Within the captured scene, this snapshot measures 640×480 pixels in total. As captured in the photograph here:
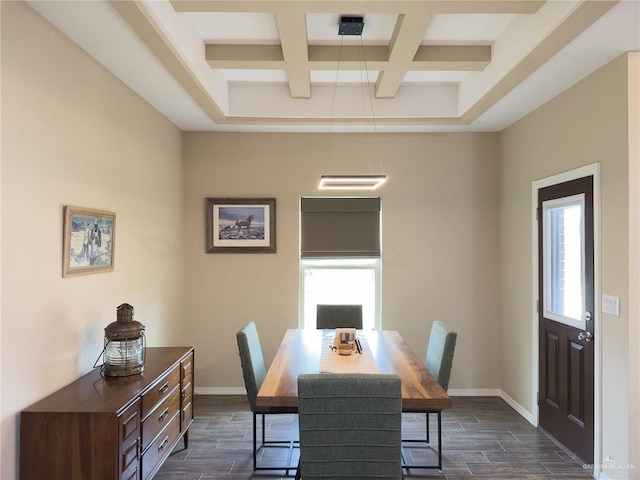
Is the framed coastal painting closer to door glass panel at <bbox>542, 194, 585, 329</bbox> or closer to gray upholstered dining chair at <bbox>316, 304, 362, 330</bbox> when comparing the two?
gray upholstered dining chair at <bbox>316, 304, 362, 330</bbox>

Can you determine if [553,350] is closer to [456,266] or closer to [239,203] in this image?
[456,266]

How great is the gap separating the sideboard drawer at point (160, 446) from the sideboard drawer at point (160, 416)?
0.04 meters

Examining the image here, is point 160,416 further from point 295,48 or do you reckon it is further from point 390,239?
point 390,239

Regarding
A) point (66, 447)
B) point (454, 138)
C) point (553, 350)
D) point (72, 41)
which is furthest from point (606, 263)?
point (72, 41)

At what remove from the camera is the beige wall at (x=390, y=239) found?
13.7 ft

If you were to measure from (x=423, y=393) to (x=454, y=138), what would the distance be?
2.93m

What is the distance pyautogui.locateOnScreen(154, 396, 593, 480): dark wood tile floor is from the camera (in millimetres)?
2750

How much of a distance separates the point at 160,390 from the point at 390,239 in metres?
2.63

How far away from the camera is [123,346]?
2.41 meters

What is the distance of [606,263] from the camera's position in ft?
8.54

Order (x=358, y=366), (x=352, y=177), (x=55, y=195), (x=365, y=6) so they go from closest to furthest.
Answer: (x=55, y=195), (x=365, y=6), (x=358, y=366), (x=352, y=177)

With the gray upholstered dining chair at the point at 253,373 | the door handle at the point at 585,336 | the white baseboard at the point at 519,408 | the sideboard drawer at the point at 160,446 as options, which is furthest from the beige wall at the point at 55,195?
the white baseboard at the point at 519,408

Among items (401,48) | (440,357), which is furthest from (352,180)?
(440,357)

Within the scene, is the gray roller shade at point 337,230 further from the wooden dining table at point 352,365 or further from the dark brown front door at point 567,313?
the dark brown front door at point 567,313
